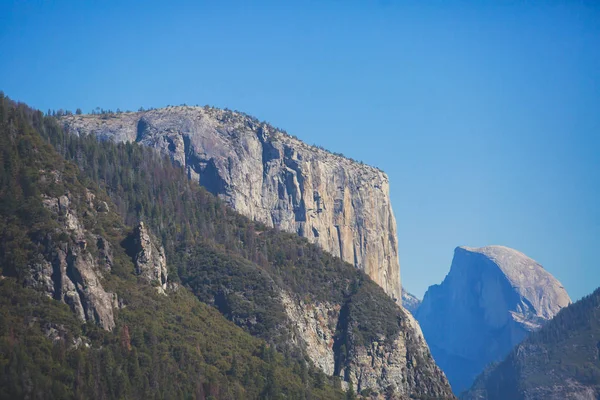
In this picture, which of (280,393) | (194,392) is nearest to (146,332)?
(194,392)

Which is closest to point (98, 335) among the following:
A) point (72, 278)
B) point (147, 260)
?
point (72, 278)

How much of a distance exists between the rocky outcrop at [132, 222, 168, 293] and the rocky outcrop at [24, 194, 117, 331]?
17941 millimetres

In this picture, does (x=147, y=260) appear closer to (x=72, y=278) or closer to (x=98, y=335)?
(x=72, y=278)

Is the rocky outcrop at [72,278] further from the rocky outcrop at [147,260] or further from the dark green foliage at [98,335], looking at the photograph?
the rocky outcrop at [147,260]

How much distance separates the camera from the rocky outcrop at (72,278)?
5837 inches

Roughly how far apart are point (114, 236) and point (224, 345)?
27408 millimetres

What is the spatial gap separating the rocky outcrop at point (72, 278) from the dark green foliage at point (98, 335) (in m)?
0.75

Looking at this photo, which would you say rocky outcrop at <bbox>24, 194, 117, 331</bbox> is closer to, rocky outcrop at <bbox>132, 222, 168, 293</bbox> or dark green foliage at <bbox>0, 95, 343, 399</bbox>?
dark green foliage at <bbox>0, 95, 343, 399</bbox>

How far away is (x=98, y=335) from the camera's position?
148 meters

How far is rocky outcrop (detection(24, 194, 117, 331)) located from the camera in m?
148

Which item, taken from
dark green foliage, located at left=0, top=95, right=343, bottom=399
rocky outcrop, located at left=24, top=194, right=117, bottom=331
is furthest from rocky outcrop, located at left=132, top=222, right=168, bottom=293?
rocky outcrop, located at left=24, top=194, right=117, bottom=331

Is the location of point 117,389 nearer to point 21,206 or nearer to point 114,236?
point 21,206

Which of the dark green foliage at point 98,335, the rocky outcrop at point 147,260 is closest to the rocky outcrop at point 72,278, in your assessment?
the dark green foliage at point 98,335

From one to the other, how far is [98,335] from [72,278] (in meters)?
9.25
